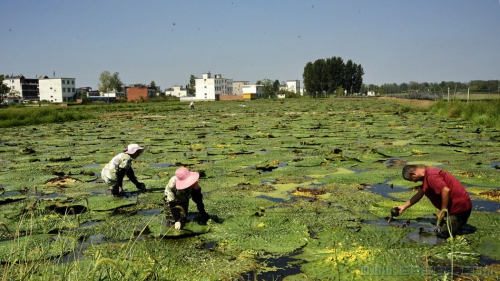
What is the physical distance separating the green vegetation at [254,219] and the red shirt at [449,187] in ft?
0.91

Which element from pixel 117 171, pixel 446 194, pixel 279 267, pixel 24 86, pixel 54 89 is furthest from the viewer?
pixel 24 86

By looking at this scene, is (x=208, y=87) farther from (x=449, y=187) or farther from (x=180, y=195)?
(x=449, y=187)

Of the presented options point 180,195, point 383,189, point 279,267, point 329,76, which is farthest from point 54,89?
point 279,267

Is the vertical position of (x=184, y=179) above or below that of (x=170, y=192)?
above

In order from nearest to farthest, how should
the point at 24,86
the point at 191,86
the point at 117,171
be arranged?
the point at 117,171 → the point at 24,86 → the point at 191,86

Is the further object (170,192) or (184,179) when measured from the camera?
A: (170,192)

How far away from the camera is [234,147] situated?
35.1 ft

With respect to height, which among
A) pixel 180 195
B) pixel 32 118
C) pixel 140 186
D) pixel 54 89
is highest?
pixel 54 89

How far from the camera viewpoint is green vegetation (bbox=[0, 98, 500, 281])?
10.6ft

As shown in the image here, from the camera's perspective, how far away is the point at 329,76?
289ft

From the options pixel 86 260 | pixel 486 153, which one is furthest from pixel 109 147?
pixel 486 153

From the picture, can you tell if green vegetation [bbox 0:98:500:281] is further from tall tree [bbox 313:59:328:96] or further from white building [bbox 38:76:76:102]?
white building [bbox 38:76:76:102]

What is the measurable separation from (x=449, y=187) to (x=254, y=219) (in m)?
2.02

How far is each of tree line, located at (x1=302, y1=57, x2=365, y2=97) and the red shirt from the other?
84.6m
